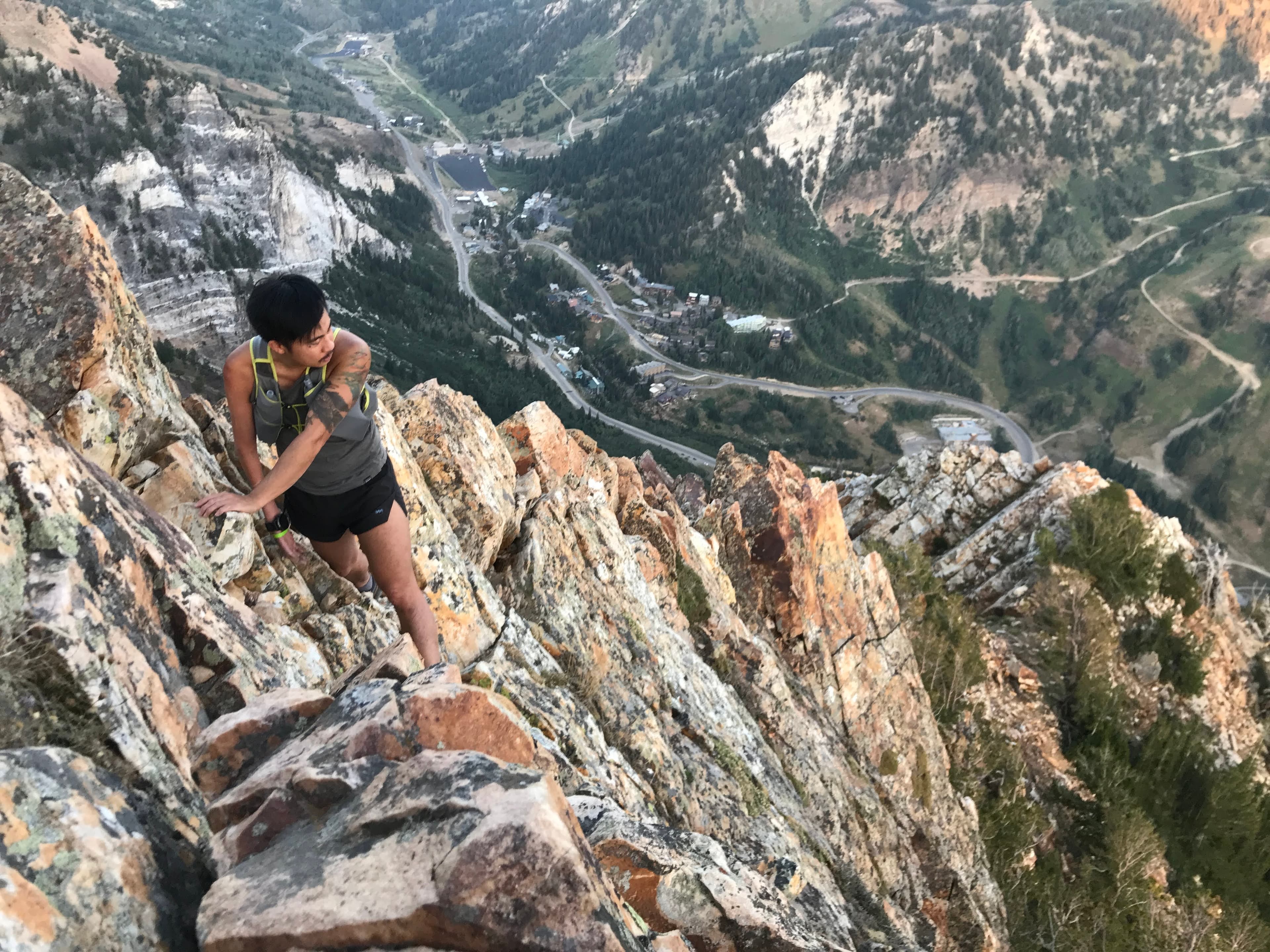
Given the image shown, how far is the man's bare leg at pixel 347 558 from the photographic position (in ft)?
38.6

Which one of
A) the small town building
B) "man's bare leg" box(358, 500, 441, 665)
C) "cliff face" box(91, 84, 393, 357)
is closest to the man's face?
"man's bare leg" box(358, 500, 441, 665)

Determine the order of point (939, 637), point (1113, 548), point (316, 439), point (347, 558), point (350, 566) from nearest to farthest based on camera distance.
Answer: point (316, 439)
point (347, 558)
point (350, 566)
point (939, 637)
point (1113, 548)

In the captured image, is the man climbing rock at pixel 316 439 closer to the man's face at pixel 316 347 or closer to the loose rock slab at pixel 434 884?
the man's face at pixel 316 347

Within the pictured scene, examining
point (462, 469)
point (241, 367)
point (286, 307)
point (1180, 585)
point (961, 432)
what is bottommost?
point (961, 432)

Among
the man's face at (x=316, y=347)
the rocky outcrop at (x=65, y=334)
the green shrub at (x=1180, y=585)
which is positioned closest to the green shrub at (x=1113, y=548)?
the green shrub at (x=1180, y=585)

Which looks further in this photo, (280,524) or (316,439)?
(280,524)

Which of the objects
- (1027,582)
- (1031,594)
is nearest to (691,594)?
(1031,594)

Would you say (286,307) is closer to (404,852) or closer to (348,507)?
(348,507)

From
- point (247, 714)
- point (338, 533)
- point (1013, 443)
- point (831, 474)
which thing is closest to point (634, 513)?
point (338, 533)

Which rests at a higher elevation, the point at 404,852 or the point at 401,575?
the point at 404,852

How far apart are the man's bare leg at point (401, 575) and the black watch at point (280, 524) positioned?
99cm

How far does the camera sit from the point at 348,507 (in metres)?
10.1

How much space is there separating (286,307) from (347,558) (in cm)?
534

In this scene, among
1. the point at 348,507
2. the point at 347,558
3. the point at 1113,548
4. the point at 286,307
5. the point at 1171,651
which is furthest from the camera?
the point at 1113,548
